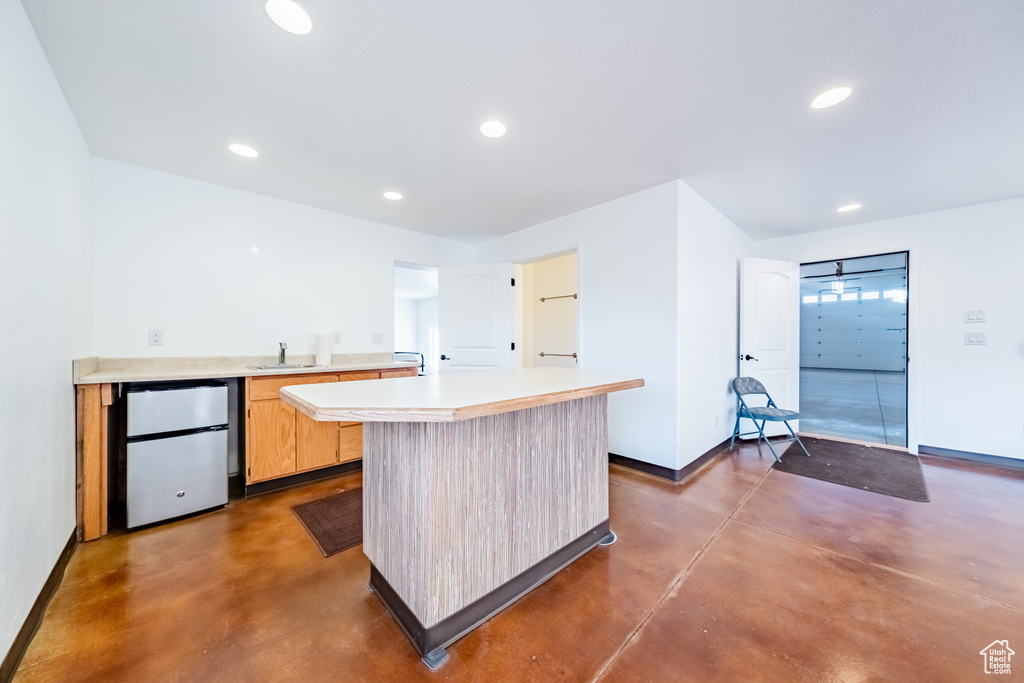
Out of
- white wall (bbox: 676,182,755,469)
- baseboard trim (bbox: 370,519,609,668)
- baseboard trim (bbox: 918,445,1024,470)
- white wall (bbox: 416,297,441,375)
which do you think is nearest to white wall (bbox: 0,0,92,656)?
baseboard trim (bbox: 370,519,609,668)

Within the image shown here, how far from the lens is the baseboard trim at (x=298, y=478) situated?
2635 mm

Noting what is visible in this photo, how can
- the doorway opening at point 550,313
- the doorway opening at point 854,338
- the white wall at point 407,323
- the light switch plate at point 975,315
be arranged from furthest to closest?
the white wall at point 407,323 → the doorway opening at point 854,338 → the doorway opening at point 550,313 → the light switch plate at point 975,315

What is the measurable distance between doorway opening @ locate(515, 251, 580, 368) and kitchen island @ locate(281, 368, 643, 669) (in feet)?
9.12

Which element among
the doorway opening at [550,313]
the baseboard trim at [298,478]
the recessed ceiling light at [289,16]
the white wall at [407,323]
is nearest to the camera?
the recessed ceiling light at [289,16]

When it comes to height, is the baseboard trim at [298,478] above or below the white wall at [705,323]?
below

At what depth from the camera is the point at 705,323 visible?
3242mm

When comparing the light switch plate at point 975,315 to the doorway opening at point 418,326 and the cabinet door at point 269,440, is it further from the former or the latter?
the doorway opening at point 418,326

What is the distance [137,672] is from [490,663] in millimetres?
1209

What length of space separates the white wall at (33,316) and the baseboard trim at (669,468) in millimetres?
3383

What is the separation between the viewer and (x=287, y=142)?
2.24 metres

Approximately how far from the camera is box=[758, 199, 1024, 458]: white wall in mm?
3164

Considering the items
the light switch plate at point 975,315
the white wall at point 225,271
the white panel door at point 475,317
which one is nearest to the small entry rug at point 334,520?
the white wall at point 225,271

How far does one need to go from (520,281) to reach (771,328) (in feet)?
9.42

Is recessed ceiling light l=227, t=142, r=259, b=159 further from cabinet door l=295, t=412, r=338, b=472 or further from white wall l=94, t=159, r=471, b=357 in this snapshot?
cabinet door l=295, t=412, r=338, b=472
